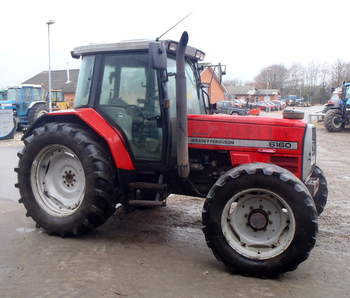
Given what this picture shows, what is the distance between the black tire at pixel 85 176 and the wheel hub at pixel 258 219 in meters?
1.61

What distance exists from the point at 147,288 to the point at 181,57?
224 centimetres

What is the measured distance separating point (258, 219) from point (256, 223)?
46 millimetres

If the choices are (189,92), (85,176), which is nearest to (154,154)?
(85,176)

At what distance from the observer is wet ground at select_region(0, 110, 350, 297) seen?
3447 millimetres

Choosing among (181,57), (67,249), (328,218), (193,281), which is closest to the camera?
(193,281)

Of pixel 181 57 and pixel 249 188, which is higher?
pixel 181 57

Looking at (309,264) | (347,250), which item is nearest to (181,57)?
(309,264)

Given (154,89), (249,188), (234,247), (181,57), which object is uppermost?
(181,57)

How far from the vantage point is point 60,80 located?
46531mm

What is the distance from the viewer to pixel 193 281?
362 cm

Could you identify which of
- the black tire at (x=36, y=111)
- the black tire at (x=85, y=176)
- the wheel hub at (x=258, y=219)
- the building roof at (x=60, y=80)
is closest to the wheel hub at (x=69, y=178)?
the black tire at (x=85, y=176)

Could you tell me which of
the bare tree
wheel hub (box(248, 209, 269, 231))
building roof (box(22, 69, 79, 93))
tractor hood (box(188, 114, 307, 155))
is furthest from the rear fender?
the bare tree

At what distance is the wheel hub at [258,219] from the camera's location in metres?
3.84

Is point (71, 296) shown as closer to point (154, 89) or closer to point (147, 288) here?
point (147, 288)
